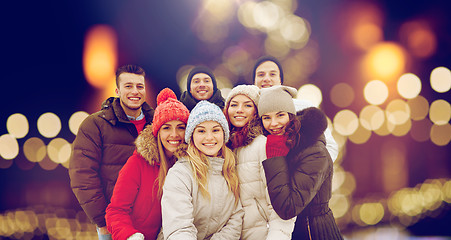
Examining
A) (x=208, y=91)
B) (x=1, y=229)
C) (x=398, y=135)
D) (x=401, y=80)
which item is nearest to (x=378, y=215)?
(x=398, y=135)

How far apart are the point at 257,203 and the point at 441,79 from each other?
65978 mm

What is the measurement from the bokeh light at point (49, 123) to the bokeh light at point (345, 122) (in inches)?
1831

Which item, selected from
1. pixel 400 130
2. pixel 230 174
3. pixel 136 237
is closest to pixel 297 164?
pixel 230 174

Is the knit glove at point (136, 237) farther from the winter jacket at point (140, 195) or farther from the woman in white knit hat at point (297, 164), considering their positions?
the woman in white knit hat at point (297, 164)

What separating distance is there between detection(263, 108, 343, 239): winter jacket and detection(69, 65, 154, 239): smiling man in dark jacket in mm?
1824

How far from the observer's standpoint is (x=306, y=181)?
299 centimetres

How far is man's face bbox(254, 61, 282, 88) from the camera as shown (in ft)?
14.5

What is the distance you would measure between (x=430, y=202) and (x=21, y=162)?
8697cm

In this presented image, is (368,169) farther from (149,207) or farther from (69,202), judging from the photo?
(149,207)

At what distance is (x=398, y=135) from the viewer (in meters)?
94.8

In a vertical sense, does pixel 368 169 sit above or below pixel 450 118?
below

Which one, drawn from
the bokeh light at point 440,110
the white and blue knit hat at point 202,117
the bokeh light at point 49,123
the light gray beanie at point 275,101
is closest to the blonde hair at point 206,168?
the white and blue knit hat at point 202,117

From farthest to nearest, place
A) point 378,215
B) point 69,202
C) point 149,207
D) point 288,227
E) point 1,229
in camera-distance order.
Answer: point 378,215 → point 69,202 → point 1,229 → point 149,207 → point 288,227

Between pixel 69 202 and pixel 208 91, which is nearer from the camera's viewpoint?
pixel 208 91
